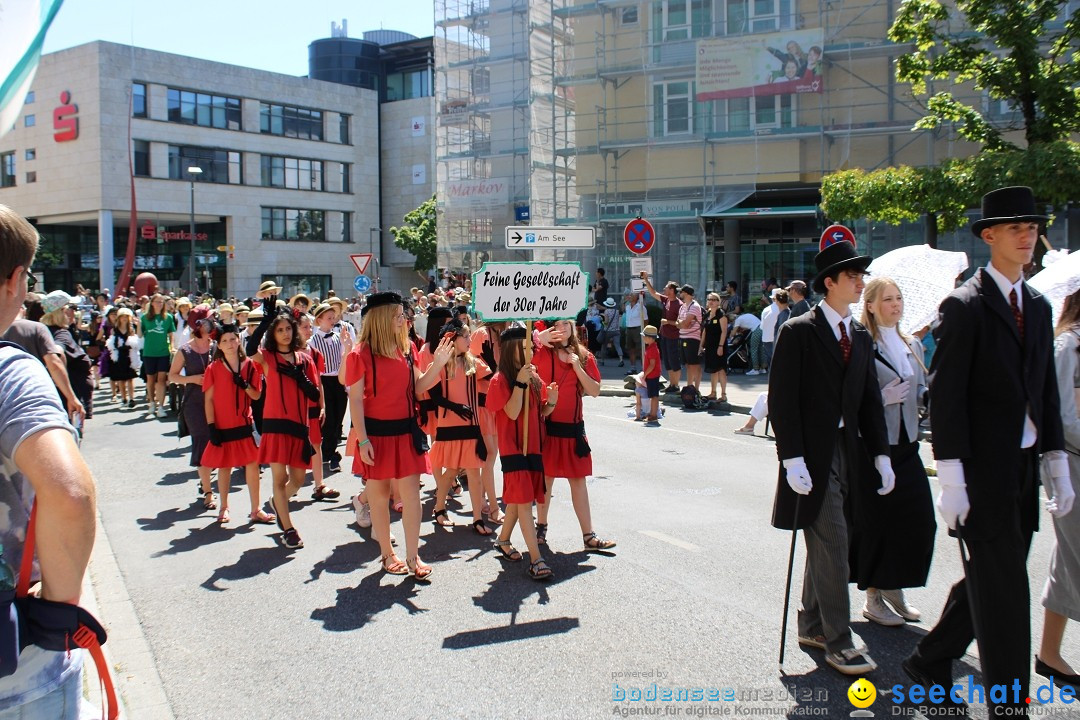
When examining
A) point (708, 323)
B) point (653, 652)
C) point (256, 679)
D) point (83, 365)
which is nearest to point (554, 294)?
point (653, 652)

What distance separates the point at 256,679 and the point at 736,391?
44.2 ft

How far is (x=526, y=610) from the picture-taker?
18.5 feet

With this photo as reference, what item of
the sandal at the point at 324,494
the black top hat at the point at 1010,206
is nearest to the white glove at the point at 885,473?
the black top hat at the point at 1010,206

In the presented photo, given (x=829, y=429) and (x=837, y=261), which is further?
(x=837, y=261)

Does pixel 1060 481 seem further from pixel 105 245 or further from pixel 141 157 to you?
pixel 141 157

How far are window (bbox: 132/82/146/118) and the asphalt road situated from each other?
1947 inches

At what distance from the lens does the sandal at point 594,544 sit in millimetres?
6816

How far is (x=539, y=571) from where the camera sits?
6145 mm

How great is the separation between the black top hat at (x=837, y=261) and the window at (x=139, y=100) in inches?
2153

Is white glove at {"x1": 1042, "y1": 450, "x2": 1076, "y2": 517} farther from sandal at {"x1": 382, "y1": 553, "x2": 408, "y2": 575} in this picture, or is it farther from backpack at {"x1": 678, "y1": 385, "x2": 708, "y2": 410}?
backpack at {"x1": 678, "y1": 385, "x2": 708, "y2": 410}

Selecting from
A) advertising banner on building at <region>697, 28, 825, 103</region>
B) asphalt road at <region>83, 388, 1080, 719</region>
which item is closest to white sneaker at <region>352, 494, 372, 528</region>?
asphalt road at <region>83, 388, 1080, 719</region>

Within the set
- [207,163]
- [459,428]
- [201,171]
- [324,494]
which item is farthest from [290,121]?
[459,428]

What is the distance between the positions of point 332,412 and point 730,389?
9.06 metres

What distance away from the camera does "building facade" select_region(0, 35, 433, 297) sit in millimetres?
51156
